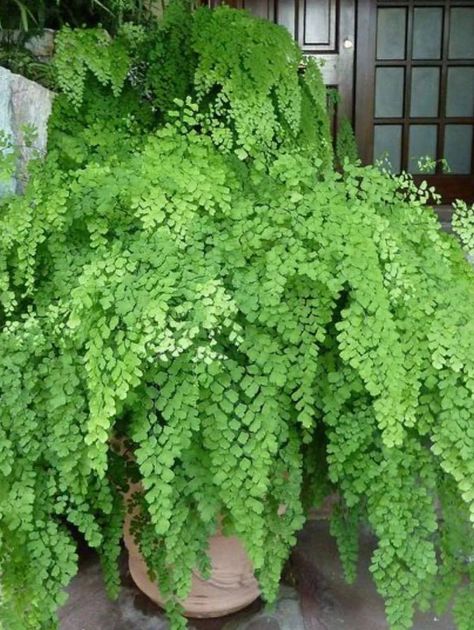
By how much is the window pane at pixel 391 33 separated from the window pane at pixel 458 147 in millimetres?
544

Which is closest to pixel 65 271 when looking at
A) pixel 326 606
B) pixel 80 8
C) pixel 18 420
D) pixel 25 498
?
pixel 18 420

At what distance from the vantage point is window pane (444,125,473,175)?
4.35 metres

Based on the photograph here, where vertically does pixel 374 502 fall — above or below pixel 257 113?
below

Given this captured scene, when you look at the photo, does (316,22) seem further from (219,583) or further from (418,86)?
(219,583)

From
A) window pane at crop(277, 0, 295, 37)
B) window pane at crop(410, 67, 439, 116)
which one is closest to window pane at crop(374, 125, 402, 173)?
window pane at crop(410, 67, 439, 116)

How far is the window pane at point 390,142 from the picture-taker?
14.1ft

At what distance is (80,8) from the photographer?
8.13 ft

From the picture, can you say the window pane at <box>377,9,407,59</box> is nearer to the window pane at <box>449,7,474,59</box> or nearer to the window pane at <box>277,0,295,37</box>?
the window pane at <box>449,7,474,59</box>

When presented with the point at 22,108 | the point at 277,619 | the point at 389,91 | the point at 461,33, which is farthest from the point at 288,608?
the point at 461,33

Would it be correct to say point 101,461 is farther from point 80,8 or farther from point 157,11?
point 157,11

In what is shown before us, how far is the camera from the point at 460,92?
4301 millimetres

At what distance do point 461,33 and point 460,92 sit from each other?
33 centimetres

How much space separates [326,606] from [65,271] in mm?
1192

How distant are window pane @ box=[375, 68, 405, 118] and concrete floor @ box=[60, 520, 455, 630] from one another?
9.48ft
